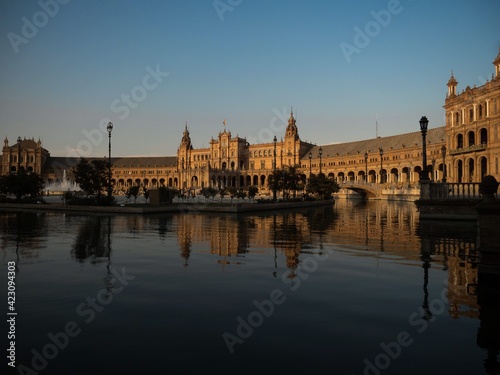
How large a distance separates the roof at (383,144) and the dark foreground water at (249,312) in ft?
315

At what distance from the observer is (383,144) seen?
393 feet

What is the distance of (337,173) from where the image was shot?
128 m

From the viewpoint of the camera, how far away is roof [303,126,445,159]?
103 m

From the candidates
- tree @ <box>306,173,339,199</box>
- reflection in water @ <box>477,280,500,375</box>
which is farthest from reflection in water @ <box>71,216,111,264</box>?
tree @ <box>306,173,339,199</box>

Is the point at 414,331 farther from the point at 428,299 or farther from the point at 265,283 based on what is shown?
the point at 265,283

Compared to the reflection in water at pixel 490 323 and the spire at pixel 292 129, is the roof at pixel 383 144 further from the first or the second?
the reflection in water at pixel 490 323

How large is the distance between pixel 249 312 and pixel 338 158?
126 meters

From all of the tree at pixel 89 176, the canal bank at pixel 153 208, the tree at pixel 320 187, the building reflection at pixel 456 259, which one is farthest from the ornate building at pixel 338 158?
the building reflection at pixel 456 259

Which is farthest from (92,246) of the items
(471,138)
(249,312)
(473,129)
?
(471,138)

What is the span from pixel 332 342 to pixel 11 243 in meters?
15.5

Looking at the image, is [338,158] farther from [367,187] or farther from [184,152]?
[184,152]

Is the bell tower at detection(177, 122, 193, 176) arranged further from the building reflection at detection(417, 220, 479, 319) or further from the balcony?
the building reflection at detection(417, 220, 479, 319)

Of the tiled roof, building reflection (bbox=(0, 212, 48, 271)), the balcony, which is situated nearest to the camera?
building reflection (bbox=(0, 212, 48, 271))

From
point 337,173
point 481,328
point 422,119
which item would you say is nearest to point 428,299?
point 481,328
